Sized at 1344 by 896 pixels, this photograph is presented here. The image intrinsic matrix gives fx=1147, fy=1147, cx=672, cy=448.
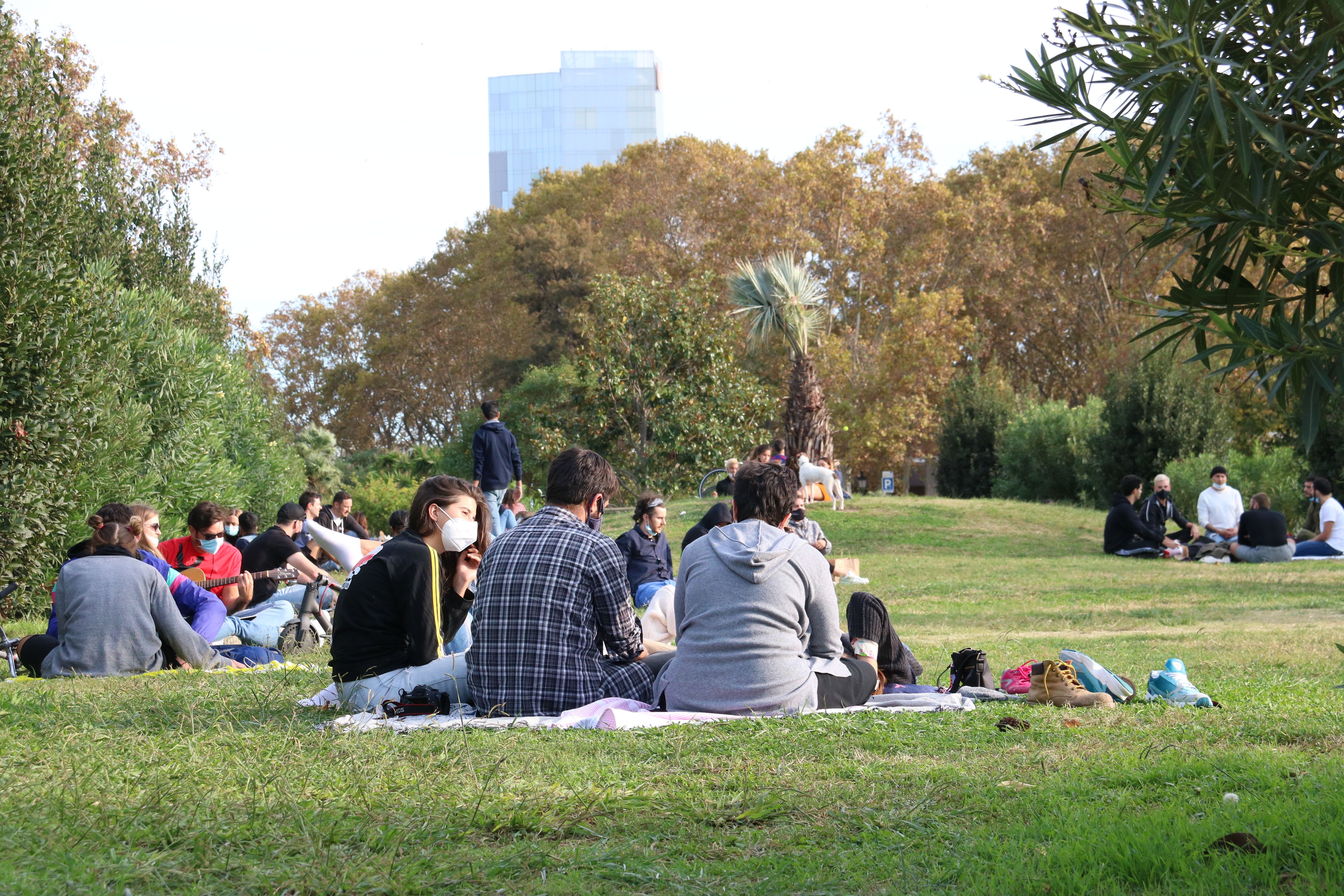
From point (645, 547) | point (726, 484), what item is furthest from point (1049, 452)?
point (645, 547)

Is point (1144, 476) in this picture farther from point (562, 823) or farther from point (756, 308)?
point (562, 823)

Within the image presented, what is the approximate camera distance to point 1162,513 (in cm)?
1856

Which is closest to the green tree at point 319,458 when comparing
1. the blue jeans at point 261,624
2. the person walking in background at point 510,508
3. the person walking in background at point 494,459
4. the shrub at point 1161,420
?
the person walking in background at point 494,459

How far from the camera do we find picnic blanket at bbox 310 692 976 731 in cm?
509

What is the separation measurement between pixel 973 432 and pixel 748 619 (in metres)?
33.4

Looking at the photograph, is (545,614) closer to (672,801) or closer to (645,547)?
(672,801)

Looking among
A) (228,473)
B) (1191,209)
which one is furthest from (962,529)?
(1191,209)

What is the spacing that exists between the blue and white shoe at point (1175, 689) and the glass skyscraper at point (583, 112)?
142 metres

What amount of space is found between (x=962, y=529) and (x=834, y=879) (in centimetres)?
2002

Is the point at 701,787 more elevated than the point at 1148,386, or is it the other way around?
the point at 1148,386

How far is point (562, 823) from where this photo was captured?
361cm

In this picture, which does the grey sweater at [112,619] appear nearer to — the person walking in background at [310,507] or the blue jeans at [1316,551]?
the person walking in background at [310,507]

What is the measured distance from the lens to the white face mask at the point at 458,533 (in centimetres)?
600

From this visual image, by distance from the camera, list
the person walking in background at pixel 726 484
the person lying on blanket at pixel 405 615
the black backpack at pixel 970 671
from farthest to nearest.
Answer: the person walking in background at pixel 726 484, the black backpack at pixel 970 671, the person lying on blanket at pixel 405 615
